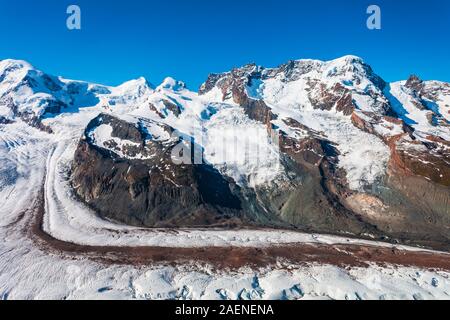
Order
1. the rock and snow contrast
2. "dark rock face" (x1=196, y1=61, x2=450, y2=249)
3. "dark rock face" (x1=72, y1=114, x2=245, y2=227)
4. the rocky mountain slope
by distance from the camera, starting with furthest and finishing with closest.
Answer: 1. "dark rock face" (x1=72, y1=114, x2=245, y2=227)
2. the rocky mountain slope
3. "dark rock face" (x1=196, y1=61, x2=450, y2=249)
4. the rock and snow contrast

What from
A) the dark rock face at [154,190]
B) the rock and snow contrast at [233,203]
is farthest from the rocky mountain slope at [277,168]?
the rock and snow contrast at [233,203]

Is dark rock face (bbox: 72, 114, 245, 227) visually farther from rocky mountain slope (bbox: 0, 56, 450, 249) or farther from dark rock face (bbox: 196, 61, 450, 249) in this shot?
dark rock face (bbox: 196, 61, 450, 249)

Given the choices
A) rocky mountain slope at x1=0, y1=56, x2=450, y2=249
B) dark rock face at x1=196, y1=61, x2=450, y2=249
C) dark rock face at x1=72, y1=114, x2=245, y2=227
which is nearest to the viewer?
dark rock face at x1=196, y1=61, x2=450, y2=249

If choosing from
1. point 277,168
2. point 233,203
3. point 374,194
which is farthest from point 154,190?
point 374,194

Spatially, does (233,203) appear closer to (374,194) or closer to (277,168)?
(277,168)


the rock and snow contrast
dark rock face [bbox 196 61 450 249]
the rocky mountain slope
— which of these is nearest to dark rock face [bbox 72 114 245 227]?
the rocky mountain slope
